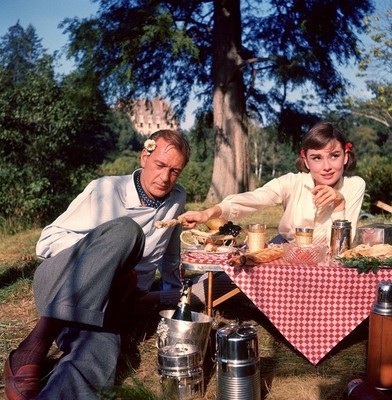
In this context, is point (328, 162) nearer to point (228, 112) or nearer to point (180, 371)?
point (180, 371)

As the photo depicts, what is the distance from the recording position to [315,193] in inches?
129

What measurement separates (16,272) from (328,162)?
374cm

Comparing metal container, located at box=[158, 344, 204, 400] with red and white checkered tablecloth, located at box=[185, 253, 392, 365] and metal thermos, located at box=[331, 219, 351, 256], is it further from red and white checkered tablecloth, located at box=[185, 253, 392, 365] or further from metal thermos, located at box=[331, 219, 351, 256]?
metal thermos, located at box=[331, 219, 351, 256]

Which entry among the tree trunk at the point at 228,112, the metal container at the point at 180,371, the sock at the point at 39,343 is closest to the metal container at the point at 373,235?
the metal container at the point at 180,371

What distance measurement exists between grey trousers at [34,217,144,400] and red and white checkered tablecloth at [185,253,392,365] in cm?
60

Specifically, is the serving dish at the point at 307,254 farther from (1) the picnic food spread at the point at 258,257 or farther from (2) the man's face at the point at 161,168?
(2) the man's face at the point at 161,168

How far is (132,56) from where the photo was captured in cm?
1325

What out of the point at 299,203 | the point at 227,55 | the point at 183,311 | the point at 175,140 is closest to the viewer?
the point at 183,311

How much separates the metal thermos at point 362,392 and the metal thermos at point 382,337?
21 centimetres

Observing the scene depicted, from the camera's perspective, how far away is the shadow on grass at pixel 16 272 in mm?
5305

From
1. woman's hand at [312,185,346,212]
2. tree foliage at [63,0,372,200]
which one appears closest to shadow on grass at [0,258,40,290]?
woman's hand at [312,185,346,212]

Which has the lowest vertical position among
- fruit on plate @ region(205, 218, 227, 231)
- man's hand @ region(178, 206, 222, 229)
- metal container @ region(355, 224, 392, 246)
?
metal container @ region(355, 224, 392, 246)

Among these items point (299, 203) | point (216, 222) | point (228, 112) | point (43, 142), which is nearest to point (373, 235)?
point (299, 203)

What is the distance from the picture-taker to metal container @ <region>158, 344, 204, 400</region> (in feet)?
8.22
